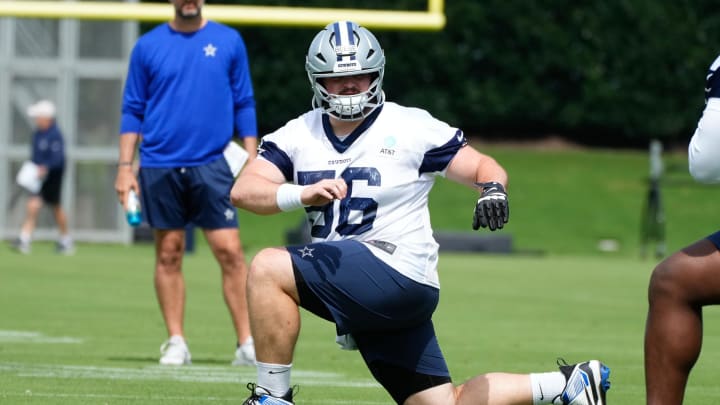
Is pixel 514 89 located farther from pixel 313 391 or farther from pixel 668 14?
pixel 313 391

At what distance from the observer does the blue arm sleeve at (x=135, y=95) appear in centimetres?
918

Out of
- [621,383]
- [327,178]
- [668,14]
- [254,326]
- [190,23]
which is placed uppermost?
[668,14]

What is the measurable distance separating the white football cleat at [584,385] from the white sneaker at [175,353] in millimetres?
3312

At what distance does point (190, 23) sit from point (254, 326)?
3892mm

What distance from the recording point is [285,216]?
28.6m

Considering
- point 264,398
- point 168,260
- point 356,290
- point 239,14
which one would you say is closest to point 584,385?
point 356,290

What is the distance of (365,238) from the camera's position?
5.85 metres

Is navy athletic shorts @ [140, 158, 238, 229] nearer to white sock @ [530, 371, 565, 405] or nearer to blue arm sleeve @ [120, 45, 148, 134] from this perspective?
blue arm sleeve @ [120, 45, 148, 134]

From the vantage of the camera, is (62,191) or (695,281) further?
(62,191)

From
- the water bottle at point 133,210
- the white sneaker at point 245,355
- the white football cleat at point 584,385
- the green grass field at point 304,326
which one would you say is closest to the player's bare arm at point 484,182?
the white football cleat at point 584,385

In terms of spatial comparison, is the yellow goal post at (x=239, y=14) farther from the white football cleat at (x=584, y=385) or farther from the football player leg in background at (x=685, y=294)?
the football player leg in background at (x=685, y=294)

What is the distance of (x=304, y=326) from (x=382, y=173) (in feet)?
20.0

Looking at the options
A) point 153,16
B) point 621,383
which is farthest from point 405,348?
point 153,16

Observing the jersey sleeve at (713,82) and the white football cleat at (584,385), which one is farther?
the white football cleat at (584,385)
